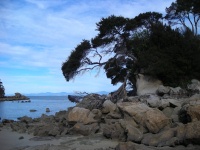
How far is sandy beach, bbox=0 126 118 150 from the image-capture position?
1100cm

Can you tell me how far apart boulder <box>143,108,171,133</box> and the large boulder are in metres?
7.20

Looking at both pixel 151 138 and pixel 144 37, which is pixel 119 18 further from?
pixel 151 138

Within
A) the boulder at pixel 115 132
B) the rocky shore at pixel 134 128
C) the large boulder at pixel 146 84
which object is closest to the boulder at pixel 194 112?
the rocky shore at pixel 134 128

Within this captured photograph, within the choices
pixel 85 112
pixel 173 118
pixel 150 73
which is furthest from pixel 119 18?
pixel 173 118

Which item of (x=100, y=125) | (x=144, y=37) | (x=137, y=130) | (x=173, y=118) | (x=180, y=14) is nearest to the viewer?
(x=137, y=130)

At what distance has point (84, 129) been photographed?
13398 millimetres

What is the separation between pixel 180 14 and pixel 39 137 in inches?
791

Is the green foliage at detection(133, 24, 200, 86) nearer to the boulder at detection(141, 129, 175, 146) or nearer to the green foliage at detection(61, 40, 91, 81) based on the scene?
the green foliage at detection(61, 40, 91, 81)

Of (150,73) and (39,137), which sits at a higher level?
(150,73)

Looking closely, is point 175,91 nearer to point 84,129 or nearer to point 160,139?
point 84,129

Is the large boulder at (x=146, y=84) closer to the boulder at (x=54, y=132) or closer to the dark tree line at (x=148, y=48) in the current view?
the dark tree line at (x=148, y=48)

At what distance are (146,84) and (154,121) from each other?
849cm

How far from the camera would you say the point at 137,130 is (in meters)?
11.7

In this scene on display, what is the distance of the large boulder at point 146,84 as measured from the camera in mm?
19605
